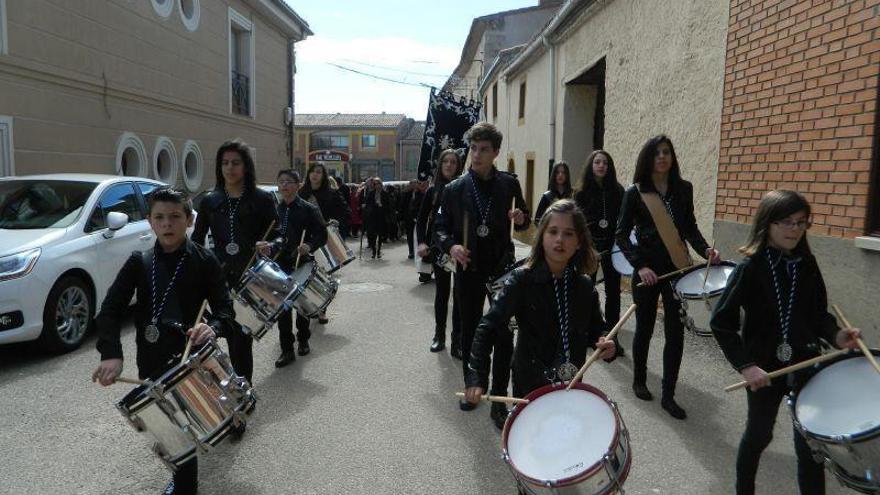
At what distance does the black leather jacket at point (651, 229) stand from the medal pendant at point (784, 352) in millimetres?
1624

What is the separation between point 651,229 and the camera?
14.8 feet

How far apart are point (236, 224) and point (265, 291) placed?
0.59 metres

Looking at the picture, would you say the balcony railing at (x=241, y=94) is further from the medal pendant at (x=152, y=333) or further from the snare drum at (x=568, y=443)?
the snare drum at (x=568, y=443)

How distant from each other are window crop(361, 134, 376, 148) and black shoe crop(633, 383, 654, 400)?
199 feet

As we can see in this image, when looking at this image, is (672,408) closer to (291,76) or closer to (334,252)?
(334,252)

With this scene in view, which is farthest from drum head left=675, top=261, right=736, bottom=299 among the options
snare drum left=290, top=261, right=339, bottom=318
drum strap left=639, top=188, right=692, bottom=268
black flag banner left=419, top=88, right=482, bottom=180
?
black flag banner left=419, top=88, right=482, bottom=180

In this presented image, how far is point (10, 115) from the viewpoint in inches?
358

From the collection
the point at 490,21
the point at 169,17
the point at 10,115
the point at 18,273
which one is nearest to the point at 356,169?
the point at 490,21

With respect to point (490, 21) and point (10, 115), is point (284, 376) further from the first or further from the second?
point (490, 21)

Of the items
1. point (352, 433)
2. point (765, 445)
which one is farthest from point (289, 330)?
point (765, 445)

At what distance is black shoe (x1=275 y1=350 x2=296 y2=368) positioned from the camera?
569 cm

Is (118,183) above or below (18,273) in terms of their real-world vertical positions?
above

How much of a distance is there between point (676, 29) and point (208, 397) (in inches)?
281

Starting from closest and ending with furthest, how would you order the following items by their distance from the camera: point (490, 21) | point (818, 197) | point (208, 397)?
1. point (208, 397)
2. point (818, 197)
3. point (490, 21)
